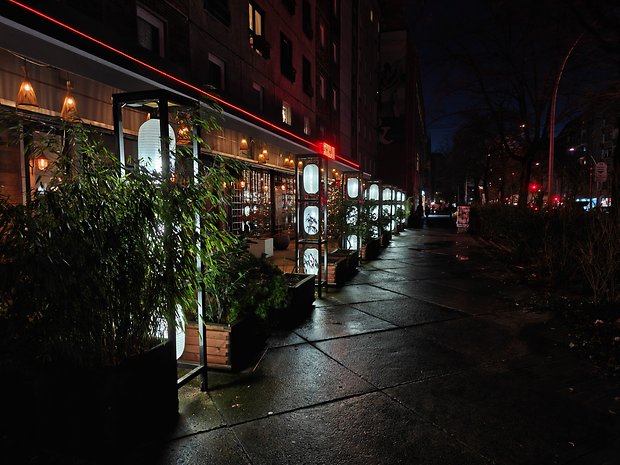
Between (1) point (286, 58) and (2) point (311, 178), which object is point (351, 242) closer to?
(2) point (311, 178)

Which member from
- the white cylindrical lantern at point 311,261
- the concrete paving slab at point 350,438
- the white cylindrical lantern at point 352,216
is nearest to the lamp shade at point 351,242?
the white cylindrical lantern at point 352,216

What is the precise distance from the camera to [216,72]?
12.7 meters

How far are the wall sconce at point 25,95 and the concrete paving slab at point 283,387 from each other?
4.55m

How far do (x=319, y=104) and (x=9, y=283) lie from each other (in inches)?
847

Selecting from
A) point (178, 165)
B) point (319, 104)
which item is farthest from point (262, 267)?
point (319, 104)

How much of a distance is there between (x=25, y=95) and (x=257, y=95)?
10.5m

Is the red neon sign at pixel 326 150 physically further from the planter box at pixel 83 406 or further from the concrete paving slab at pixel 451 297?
the planter box at pixel 83 406

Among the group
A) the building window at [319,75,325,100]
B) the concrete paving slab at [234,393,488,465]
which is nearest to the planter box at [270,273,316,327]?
the concrete paving slab at [234,393,488,465]

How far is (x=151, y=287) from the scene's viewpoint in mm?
3027

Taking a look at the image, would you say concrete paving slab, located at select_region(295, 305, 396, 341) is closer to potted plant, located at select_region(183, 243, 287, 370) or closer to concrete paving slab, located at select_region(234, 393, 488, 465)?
potted plant, located at select_region(183, 243, 287, 370)

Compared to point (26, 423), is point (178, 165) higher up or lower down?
higher up

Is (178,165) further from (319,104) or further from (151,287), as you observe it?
(319,104)

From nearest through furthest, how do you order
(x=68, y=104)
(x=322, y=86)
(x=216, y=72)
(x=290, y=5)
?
(x=68, y=104) < (x=216, y=72) < (x=290, y=5) < (x=322, y=86)

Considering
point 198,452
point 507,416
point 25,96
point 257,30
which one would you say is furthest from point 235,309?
point 257,30
